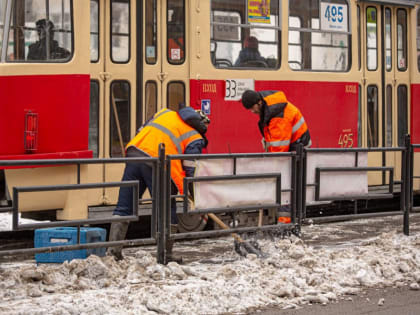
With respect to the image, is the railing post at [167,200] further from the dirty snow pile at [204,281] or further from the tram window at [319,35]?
the tram window at [319,35]

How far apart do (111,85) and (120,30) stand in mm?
652

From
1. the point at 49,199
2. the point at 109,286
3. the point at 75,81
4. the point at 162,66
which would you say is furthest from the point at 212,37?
the point at 109,286

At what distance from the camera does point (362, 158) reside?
9.15 metres

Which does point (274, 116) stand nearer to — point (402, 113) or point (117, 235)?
point (117, 235)

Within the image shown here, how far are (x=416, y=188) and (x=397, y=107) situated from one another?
55.9 inches

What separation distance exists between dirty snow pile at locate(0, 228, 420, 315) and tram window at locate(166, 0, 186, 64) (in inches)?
110

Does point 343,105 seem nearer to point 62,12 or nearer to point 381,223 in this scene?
point 381,223

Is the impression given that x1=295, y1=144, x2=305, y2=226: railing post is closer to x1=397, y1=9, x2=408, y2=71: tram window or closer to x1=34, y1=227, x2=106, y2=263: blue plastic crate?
x1=34, y1=227, x2=106, y2=263: blue plastic crate

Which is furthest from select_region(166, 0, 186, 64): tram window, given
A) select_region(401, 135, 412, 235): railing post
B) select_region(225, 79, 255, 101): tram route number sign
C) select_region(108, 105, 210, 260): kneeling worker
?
select_region(401, 135, 412, 235): railing post

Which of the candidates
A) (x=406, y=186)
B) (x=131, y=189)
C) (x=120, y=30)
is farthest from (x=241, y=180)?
(x=120, y=30)

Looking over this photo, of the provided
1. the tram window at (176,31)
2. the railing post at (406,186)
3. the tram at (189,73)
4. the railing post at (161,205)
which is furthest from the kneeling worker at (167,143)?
the railing post at (406,186)

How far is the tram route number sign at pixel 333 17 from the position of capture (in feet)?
37.1

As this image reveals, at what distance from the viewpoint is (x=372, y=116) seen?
39.4ft

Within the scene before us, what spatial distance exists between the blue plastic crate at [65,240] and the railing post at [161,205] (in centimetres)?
56
